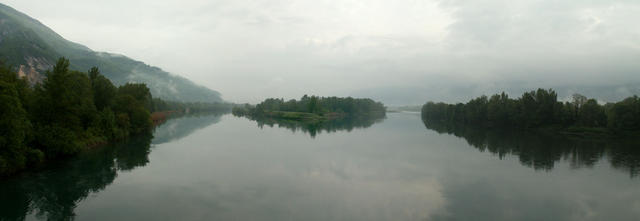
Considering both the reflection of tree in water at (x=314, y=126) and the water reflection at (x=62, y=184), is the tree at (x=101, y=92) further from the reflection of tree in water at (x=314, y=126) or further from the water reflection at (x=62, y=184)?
the reflection of tree in water at (x=314, y=126)

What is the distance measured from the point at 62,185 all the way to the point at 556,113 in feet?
387

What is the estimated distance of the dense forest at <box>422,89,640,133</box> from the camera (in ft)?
272

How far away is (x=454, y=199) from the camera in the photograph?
1113 inches

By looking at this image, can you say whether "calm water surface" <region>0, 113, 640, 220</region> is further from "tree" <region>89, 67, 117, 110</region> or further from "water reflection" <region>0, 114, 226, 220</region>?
"tree" <region>89, 67, 117, 110</region>

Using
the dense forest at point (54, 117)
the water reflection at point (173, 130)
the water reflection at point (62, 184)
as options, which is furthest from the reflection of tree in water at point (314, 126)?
the water reflection at point (62, 184)

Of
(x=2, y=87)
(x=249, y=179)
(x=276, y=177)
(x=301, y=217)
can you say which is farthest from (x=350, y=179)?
(x=2, y=87)

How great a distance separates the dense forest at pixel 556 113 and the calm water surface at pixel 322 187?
40.0 metres

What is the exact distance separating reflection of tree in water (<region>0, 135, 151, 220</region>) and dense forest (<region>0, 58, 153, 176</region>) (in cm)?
191

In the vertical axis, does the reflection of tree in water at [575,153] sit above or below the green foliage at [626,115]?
below

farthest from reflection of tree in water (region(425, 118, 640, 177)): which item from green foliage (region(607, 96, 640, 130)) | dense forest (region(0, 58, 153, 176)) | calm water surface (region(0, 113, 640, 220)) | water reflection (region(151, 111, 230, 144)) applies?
water reflection (region(151, 111, 230, 144))

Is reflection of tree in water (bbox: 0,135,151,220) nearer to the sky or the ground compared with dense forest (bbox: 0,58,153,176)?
nearer to the ground

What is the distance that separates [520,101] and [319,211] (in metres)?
110

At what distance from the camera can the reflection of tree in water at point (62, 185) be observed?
78.7 ft

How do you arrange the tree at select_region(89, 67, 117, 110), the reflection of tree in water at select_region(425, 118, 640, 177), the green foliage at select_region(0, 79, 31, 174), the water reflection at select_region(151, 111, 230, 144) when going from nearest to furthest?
the green foliage at select_region(0, 79, 31, 174), the reflection of tree in water at select_region(425, 118, 640, 177), the tree at select_region(89, 67, 117, 110), the water reflection at select_region(151, 111, 230, 144)
